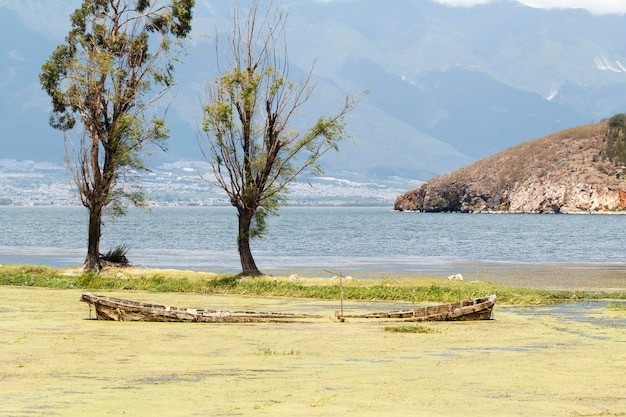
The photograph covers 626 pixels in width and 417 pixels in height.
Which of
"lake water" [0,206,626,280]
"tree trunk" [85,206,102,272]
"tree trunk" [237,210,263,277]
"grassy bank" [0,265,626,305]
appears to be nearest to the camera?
"grassy bank" [0,265,626,305]

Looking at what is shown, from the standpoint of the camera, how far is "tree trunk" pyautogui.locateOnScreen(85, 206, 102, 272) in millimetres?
51219

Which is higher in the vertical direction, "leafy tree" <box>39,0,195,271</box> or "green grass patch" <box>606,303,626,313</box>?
"leafy tree" <box>39,0,195,271</box>

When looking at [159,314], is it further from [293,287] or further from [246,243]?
[246,243]

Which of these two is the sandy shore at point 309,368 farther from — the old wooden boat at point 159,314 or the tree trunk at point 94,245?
the tree trunk at point 94,245

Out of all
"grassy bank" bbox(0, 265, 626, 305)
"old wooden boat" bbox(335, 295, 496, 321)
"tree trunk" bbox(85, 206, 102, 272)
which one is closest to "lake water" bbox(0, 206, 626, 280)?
"tree trunk" bbox(85, 206, 102, 272)

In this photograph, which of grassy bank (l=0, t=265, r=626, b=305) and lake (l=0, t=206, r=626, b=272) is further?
lake (l=0, t=206, r=626, b=272)

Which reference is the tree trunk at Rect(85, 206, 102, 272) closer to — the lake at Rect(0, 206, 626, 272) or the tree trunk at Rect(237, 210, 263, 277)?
the tree trunk at Rect(237, 210, 263, 277)

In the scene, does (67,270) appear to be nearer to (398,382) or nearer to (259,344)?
(259,344)

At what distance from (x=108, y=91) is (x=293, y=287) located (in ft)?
48.1

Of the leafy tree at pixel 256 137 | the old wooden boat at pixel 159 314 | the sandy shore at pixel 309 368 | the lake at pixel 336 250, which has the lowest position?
the sandy shore at pixel 309 368

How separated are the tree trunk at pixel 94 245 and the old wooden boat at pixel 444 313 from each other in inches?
828

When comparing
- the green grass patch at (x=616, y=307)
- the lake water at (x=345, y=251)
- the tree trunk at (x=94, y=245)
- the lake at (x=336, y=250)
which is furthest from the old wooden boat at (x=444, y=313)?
the lake at (x=336, y=250)

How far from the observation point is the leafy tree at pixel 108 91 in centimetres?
5162

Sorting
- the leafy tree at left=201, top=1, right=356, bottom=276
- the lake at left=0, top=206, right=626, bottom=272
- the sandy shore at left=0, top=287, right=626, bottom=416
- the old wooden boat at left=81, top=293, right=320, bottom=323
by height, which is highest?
the leafy tree at left=201, top=1, right=356, bottom=276
